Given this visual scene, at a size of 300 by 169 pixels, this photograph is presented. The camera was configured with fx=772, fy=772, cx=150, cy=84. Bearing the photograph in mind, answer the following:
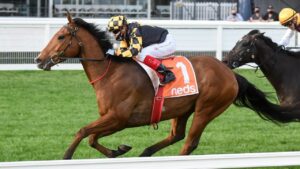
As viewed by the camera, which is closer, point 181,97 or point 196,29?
point 181,97

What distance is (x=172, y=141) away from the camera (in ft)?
24.6

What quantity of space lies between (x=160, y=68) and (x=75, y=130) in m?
2.63

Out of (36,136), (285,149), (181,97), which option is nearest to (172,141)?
(181,97)

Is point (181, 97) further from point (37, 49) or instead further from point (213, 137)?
point (37, 49)

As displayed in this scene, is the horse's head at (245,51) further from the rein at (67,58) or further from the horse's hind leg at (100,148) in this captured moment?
the horse's hind leg at (100,148)

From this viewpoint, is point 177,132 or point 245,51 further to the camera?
point 245,51

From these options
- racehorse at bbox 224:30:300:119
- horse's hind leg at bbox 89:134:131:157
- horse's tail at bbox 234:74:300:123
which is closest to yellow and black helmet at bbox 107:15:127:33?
horse's hind leg at bbox 89:134:131:157

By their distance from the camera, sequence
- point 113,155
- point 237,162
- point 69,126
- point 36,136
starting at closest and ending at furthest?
1. point 237,162
2. point 113,155
3. point 36,136
4. point 69,126

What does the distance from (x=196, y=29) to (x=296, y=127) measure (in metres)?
6.68

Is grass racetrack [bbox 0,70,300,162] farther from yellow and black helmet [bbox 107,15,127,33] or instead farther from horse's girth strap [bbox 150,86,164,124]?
yellow and black helmet [bbox 107,15,127,33]

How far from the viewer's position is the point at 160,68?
23.4 feet

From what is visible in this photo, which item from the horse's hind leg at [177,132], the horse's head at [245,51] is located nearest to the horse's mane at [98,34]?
the horse's hind leg at [177,132]

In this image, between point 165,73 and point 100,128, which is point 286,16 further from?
point 100,128

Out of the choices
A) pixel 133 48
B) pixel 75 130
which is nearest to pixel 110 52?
pixel 133 48
